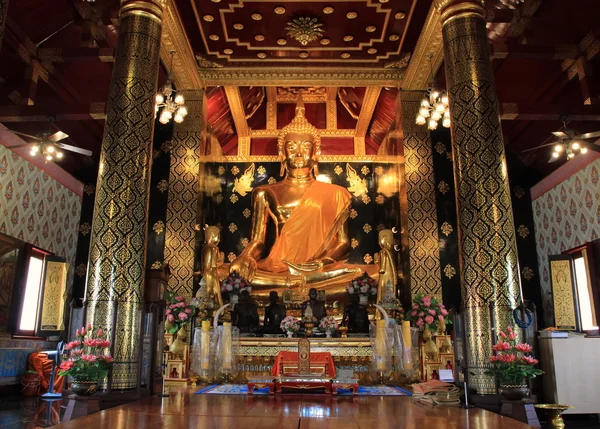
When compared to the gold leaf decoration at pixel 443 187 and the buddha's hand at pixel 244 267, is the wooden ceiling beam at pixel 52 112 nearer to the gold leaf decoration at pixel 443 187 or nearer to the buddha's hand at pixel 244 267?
the buddha's hand at pixel 244 267

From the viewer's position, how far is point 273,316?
817 cm

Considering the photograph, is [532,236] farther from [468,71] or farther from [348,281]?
[468,71]

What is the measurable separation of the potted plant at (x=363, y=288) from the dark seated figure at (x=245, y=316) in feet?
4.91

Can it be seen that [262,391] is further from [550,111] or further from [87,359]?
[550,111]

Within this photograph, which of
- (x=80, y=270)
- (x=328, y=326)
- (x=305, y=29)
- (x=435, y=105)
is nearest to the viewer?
(x=435, y=105)

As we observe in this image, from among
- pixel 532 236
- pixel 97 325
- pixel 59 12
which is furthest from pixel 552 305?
pixel 59 12

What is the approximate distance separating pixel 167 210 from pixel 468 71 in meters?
5.04

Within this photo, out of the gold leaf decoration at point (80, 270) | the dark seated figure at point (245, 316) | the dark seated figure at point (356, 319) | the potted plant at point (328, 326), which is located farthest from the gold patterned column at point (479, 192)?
the gold leaf decoration at point (80, 270)

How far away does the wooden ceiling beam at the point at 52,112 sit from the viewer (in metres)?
7.18

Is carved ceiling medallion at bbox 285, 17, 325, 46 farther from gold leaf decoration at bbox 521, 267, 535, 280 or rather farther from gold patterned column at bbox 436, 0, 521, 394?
gold leaf decoration at bbox 521, 267, 535, 280

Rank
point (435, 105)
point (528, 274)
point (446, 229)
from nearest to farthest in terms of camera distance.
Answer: point (435, 105) < point (446, 229) < point (528, 274)

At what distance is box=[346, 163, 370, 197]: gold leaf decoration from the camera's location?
416 inches

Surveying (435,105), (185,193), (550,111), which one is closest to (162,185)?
(185,193)

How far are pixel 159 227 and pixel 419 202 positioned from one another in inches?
163
